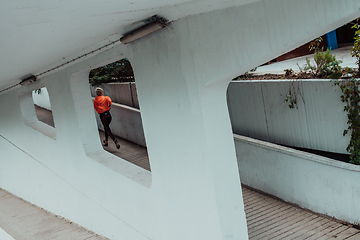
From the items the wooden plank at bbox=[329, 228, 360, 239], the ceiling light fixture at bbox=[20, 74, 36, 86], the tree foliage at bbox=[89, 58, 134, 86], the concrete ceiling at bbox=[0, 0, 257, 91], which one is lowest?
Result: the wooden plank at bbox=[329, 228, 360, 239]

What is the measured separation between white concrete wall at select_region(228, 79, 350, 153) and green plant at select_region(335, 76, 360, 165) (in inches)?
5.7

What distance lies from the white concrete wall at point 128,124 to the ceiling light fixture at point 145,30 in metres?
5.62

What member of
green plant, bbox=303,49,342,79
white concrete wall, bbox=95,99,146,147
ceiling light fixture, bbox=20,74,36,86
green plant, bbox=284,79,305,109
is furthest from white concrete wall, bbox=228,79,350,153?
ceiling light fixture, bbox=20,74,36,86

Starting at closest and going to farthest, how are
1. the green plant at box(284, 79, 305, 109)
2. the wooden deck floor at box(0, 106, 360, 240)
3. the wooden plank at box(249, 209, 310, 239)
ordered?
1. the wooden deck floor at box(0, 106, 360, 240)
2. the wooden plank at box(249, 209, 310, 239)
3. the green plant at box(284, 79, 305, 109)

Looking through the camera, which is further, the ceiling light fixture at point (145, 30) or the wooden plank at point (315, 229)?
the wooden plank at point (315, 229)

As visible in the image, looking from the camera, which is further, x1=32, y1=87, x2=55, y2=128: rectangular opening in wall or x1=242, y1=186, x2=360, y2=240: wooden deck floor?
x1=32, y1=87, x2=55, y2=128: rectangular opening in wall

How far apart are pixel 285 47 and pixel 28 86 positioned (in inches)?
267

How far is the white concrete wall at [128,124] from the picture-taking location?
1052 centimetres

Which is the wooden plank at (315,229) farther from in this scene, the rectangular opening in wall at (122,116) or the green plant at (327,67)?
the rectangular opening in wall at (122,116)

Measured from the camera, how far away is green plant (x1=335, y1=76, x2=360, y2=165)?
6160 mm

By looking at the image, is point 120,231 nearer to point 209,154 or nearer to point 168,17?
point 209,154

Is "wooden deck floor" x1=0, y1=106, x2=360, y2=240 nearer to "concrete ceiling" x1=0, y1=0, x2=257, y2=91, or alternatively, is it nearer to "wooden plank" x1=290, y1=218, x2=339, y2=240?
"wooden plank" x1=290, y1=218, x2=339, y2=240

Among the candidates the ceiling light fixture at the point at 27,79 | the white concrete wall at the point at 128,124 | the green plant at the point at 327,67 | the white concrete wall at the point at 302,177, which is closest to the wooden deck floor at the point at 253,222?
the white concrete wall at the point at 302,177

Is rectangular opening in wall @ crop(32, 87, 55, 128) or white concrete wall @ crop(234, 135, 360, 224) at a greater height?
rectangular opening in wall @ crop(32, 87, 55, 128)
